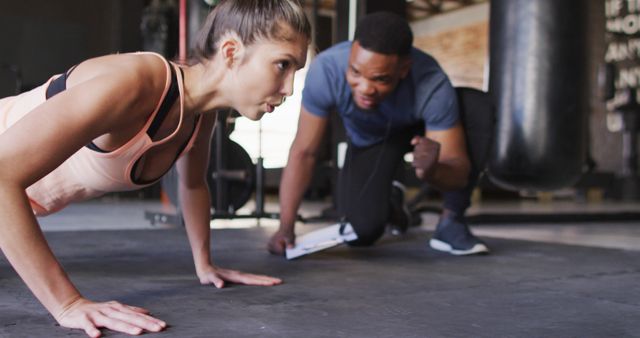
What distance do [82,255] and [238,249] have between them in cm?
49

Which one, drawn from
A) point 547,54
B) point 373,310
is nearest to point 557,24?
point 547,54

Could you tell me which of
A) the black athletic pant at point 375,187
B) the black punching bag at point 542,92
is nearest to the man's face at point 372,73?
the black athletic pant at point 375,187

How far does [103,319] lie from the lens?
105cm

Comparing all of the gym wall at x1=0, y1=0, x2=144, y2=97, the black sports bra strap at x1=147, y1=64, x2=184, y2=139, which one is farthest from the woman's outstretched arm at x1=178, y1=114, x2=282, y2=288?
the gym wall at x1=0, y1=0, x2=144, y2=97

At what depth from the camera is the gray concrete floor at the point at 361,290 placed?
112 centimetres

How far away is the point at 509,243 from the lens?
2559mm

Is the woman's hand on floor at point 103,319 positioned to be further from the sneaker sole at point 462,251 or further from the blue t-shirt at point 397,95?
the sneaker sole at point 462,251

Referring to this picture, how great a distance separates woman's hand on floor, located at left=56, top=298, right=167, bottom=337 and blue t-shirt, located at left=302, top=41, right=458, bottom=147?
113 centimetres

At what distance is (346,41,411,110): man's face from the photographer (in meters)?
1.81

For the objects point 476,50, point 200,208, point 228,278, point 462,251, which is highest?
point 476,50

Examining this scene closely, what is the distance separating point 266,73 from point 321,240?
96 cm

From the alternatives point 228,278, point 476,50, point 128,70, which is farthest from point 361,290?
point 476,50

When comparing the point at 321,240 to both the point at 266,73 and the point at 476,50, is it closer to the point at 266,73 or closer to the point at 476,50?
the point at 266,73

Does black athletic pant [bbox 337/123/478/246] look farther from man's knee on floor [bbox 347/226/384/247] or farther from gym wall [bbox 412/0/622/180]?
gym wall [bbox 412/0/622/180]
